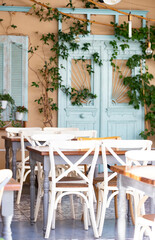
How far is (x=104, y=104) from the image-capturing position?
898 cm

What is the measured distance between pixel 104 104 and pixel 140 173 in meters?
6.12

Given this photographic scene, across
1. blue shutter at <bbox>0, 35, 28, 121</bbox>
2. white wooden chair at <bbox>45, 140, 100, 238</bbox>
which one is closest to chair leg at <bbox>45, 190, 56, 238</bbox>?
white wooden chair at <bbox>45, 140, 100, 238</bbox>

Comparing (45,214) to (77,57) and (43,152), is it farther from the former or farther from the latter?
(77,57)

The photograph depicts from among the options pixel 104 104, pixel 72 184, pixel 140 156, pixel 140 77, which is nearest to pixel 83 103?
pixel 104 104

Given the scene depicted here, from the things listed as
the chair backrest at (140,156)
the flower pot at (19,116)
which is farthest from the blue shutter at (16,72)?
the chair backrest at (140,156)

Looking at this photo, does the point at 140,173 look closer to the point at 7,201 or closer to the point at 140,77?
the point at 7,201

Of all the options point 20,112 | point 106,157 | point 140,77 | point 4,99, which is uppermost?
point 140,77

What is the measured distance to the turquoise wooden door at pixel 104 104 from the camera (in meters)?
8.91

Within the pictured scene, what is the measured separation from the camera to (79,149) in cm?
480

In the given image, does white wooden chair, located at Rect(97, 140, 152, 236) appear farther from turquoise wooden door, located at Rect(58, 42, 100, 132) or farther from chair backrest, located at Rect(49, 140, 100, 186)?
turquoise wooden door, located at Rect(58, 42, 100, 132)

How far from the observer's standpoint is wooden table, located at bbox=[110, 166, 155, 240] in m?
2.64

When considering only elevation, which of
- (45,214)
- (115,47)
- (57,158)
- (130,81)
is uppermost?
(115,47)

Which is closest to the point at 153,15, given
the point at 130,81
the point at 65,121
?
the point at 130,81

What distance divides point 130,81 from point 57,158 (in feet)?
16.0
